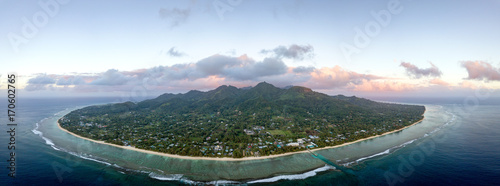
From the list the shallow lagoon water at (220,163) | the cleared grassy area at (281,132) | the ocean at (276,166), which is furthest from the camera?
the cleared grassy area at (281,132)

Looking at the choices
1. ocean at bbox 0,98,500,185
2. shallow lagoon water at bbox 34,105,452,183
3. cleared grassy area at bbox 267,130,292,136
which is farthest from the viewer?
cleared grassy area at bbox 267,130,292,136

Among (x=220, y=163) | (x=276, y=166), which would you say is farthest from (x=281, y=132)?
(x=220, y=163)

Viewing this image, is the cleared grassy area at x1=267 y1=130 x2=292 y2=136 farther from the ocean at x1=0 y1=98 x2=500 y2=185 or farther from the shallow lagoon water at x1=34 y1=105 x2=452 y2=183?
the ocean at x1=0 y1=98 x2=500 y2=185

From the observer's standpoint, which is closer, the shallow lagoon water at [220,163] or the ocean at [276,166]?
the ocean at [276,166]

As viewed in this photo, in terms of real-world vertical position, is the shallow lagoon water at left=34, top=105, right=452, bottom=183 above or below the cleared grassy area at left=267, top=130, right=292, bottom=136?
below

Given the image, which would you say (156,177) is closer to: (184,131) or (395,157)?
(184,131)

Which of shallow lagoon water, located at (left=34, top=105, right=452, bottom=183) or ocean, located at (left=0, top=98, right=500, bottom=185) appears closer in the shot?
ocean, located at (left=0, top=98, right=500, bottom=185)

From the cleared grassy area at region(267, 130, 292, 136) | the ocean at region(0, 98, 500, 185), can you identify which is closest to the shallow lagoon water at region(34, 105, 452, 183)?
the ocean at region(0, 98, 500, 185)

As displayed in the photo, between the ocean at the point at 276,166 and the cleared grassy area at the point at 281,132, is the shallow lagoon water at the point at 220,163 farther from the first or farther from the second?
the cleared grassy area at the point at 281,132

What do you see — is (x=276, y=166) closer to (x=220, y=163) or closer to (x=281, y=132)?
(x=220, y=163)

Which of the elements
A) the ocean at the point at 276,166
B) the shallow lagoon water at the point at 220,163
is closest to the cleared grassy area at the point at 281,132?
the shallow lagoon water at the point at 220,163

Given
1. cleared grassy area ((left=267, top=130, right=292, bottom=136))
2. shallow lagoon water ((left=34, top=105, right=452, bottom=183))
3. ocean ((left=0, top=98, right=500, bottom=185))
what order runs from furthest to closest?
1. cleared grassy area ((left=267, top=130, right=292, bottom=136))
2. shallow lagoon water ((left=34, top=105, right=452, bottom=183))
3. ocean ((left=0, top=98, right=500, bottom=185))
